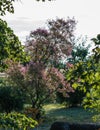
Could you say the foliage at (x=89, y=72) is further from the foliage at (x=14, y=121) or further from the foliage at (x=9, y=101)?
the foliage at (x=9, y=101)

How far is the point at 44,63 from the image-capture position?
26.8 metres

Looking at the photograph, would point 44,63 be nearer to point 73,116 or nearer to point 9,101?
point 9,101

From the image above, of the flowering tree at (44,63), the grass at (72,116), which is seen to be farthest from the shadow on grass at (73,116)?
the flowering tree at (44,63)

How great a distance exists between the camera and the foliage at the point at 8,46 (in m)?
6.52

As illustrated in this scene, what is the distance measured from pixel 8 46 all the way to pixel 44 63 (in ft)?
66.2

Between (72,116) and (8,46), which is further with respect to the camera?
(72,116)

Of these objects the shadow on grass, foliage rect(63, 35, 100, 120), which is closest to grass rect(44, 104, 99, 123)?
the shadow on grass

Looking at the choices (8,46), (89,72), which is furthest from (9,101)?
(89,72)

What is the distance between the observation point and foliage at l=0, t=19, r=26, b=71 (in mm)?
6520

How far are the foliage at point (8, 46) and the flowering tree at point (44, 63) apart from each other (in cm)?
1862

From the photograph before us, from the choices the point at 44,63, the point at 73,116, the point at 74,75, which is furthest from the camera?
the point at 73,116

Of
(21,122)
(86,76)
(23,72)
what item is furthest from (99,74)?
(23,72)

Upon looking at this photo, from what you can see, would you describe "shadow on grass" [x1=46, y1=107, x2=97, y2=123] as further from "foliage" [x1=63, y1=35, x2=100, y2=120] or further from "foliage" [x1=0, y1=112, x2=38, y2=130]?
"foliage" [x1=63, y1=35, x2=100, y2=120]

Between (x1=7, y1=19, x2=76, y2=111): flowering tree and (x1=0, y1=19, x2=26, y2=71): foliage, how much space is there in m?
18.6
